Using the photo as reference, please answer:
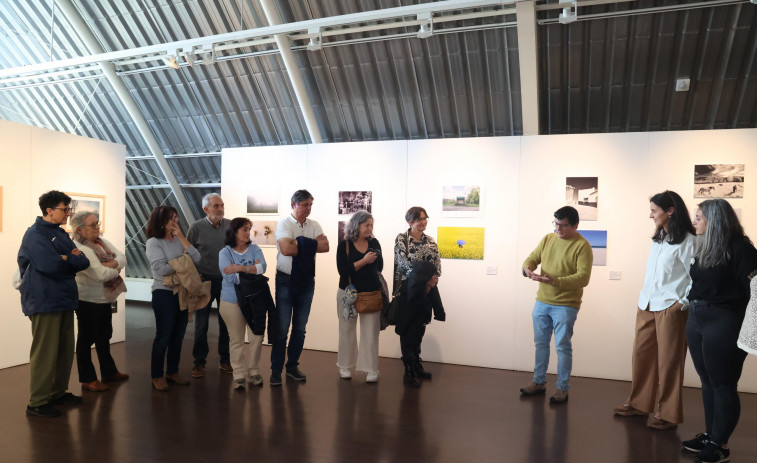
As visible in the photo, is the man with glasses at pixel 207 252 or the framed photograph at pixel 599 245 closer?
the man with glasses at pixel 207 252

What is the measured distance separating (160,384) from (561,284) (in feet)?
13.3

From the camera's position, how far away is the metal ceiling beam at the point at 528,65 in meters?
6.73

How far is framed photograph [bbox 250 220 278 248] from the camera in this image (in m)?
7.72

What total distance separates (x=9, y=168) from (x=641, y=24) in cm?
805

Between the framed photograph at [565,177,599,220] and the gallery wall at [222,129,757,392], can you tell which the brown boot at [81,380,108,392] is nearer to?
the gallery wall at [222,129,757,392]

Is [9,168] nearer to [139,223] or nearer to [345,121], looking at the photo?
[345,121]

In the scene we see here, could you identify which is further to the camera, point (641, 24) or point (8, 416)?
point (641, 24)

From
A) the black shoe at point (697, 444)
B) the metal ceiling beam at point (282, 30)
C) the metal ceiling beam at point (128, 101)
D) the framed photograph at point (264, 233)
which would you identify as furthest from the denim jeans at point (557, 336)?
the metal ceiling beam at point (128, 101)

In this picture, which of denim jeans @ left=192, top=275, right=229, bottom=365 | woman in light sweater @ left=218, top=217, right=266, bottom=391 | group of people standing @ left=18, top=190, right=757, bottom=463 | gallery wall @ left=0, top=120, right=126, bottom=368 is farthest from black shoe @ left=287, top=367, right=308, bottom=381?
gallery wall @ left=0, top=120, right=126, bottom=368

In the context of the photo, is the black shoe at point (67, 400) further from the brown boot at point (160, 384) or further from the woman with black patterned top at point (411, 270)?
the woman with black patterned top at point (411, 270)

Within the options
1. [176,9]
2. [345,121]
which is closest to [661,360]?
[345,121]

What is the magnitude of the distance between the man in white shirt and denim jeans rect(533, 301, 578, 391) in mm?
2390

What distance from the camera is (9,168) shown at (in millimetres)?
6398

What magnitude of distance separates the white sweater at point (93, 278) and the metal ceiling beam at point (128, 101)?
581 cm
